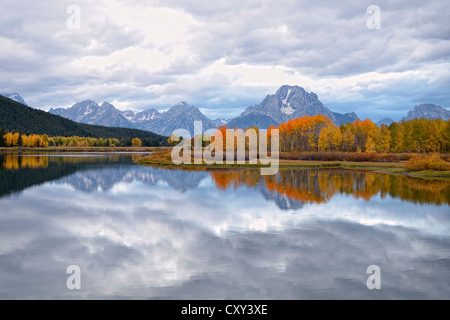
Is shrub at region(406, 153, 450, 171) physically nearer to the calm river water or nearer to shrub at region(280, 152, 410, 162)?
shrub at region(280, 152, 410, 162)

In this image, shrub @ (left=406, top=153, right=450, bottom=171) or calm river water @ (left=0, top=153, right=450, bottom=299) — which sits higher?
shrub @ (left=406, top=153, right=450, bottom=171)

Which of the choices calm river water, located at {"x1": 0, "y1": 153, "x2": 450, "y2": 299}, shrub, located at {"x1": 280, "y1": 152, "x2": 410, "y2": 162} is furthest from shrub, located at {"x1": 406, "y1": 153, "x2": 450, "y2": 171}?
calm river water, located at {"x1": 0, "y1": 153, "x2": 450, "y2": 299}

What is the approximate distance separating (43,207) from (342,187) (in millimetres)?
26997

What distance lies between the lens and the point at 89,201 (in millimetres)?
28750

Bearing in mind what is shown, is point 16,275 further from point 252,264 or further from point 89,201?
point 89,201

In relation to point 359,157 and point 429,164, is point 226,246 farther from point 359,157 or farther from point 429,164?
point 359,157

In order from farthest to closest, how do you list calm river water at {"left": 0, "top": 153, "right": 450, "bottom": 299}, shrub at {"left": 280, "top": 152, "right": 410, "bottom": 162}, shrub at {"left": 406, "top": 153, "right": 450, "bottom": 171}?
shrub at {"left": 280, "top": 152, "right": 410, "bottom": 162}, shrub at {"left": 406, "top": 153, "right": 450, "bottom": 171}, calm river water at {"left": 0, "top": 153, "right": 450, "bottom": 299}

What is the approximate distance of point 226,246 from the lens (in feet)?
51.3

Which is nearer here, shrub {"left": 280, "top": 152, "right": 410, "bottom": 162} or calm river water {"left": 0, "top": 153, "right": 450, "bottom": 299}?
calm river water {"left": 0, "top": 153, "right": 450, "bottom": 299}

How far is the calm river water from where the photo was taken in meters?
11.2

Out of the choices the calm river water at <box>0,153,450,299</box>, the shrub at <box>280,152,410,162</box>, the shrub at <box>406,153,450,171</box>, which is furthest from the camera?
the shrub at <box>280,152,410,162</box>

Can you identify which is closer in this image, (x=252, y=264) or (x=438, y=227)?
(x=252, y=264)

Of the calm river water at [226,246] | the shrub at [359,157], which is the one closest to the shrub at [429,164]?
the shrub at [359,157]
